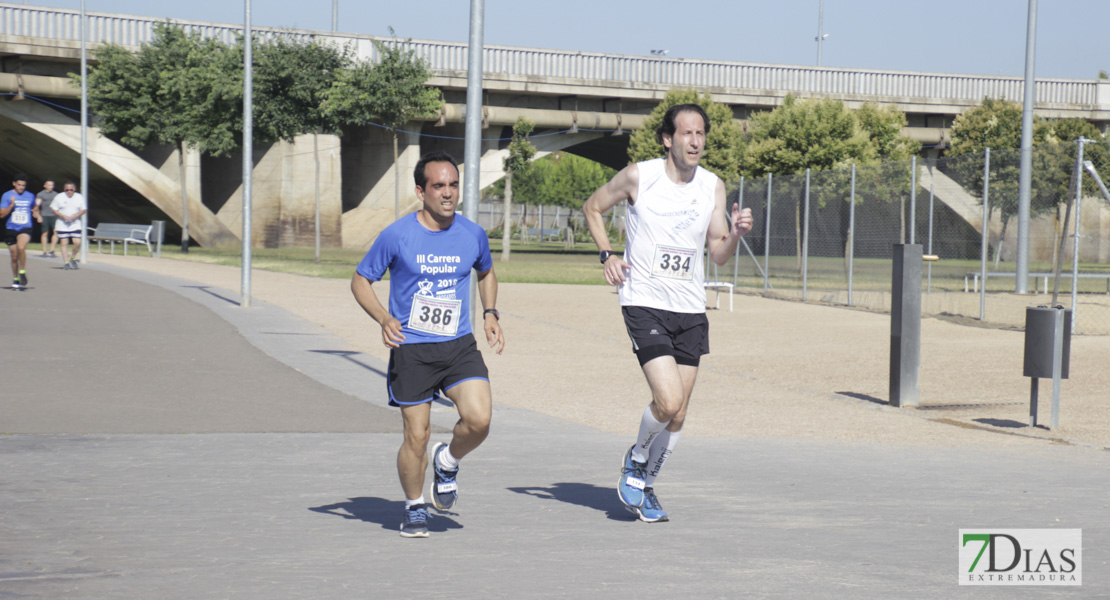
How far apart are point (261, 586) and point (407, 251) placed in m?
1.54

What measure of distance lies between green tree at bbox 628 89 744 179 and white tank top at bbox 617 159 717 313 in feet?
117

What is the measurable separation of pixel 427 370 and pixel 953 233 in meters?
16.9

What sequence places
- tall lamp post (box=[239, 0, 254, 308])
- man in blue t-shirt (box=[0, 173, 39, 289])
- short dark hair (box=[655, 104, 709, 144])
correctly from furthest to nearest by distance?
man in blue t-shirt (box=[0, 173, 39, 289])
tall lamp post (box=[239, 0, 254, 308])
short dark hair (box=[655, 104, 709, 144])

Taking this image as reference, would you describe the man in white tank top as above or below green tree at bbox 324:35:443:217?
below

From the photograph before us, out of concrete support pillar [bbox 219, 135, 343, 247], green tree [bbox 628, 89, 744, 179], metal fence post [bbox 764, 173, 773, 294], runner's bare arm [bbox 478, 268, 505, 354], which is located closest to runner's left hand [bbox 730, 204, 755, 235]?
runner's bare arm [bbox 478, 268, 505, 354]

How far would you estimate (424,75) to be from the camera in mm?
33188

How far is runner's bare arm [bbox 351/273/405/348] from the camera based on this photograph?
4.94m

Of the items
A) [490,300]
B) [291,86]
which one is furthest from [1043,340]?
[291,86]

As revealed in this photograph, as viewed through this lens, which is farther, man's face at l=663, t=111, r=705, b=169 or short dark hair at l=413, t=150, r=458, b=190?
man's face at l=663, t=111, r=705, b=169

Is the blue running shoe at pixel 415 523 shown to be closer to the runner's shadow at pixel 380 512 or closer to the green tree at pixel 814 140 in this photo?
the runner's shadow at pixel 380 512

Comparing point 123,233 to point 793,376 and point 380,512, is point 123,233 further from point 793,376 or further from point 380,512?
point 380,512

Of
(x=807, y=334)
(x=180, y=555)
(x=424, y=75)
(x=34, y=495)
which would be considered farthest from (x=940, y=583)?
(x=424, y=75)

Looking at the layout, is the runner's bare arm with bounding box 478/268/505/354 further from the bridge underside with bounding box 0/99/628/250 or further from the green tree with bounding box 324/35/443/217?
the bridge underside with bounding box 0/99/628/250

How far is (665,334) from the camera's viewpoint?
541 centimetres
